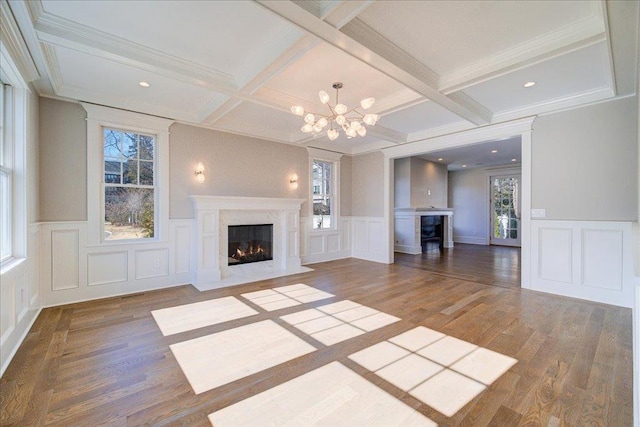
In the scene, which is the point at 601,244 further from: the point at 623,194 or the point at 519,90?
the point at 519,90

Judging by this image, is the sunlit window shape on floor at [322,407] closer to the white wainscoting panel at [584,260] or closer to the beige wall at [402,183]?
the white wainscoting panel at [584,260]

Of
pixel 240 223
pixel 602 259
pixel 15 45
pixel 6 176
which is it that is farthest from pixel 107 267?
pixel 602 259

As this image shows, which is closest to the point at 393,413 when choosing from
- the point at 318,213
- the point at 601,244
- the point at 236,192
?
the point at 601,244

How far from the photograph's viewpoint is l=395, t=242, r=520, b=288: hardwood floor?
504cm

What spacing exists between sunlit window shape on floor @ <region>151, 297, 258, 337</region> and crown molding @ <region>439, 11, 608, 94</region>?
3.63 meters

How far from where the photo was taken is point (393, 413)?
1688 mm

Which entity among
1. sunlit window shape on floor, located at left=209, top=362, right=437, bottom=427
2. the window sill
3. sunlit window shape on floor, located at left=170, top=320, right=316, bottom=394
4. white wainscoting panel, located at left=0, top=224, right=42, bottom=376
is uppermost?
the window sill

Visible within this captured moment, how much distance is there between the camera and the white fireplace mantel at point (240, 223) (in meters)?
4.61

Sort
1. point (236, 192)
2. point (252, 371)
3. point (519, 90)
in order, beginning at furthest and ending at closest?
1. point (236, 192)
2. point (519, 90)
3. point (252, 371)

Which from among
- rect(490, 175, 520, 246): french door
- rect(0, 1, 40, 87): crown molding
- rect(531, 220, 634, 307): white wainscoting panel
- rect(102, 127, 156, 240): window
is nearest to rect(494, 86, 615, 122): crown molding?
rect(531, 220, 634, 307): white wainscoting panel

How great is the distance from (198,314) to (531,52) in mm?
4447

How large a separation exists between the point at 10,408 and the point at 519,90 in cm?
567

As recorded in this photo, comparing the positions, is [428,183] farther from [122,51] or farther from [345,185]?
[122,51]

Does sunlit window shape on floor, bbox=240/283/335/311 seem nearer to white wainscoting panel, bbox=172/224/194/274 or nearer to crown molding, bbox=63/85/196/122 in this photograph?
white wainscoting panel, bbox=172/224/194/274
